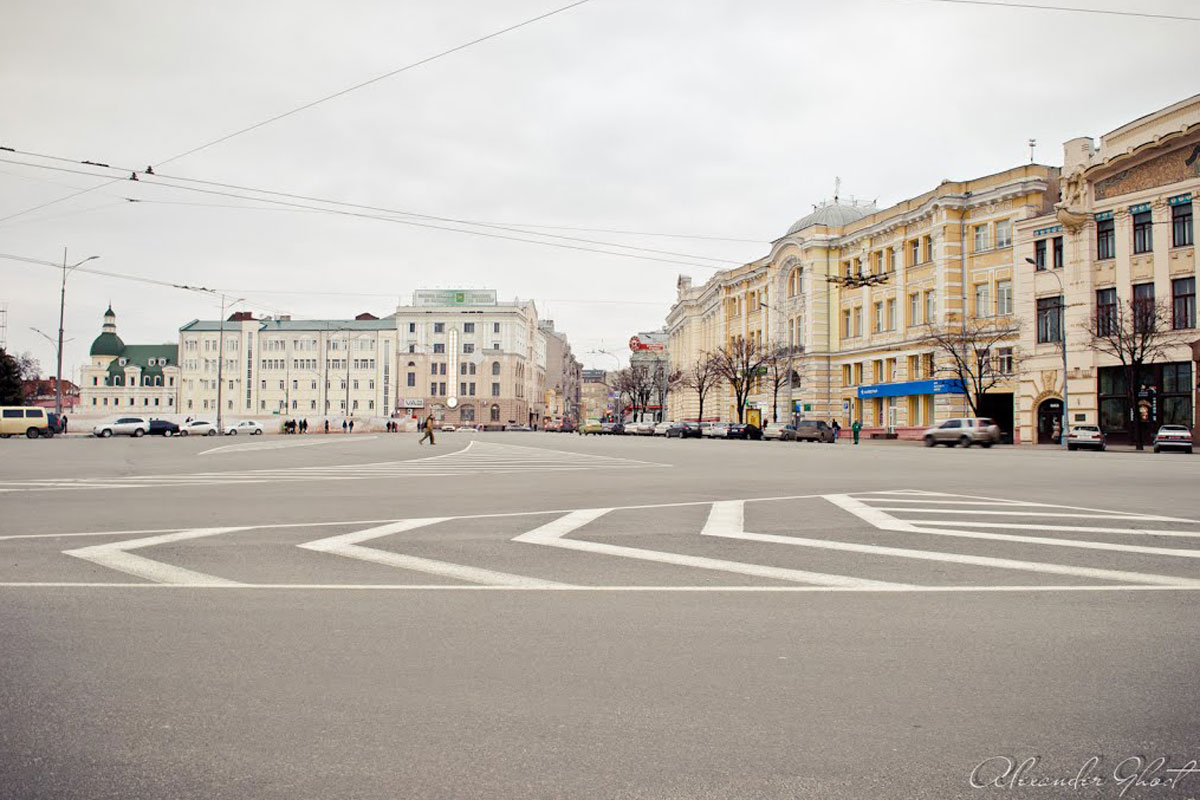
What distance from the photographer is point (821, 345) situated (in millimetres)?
68625

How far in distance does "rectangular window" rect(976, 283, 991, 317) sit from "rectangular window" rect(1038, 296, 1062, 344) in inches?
211

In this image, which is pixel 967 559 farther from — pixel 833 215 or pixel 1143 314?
pixel 833 215

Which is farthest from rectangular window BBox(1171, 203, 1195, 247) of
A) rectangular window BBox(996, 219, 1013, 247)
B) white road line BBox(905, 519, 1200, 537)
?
white road line BBox(905, 519, 1200, 537)

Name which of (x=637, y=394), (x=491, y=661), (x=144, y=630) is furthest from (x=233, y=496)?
(x=637, y=394)

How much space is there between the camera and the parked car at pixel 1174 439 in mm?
35344

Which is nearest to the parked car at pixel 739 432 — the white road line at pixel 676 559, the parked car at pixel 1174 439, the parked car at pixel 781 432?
the parked car at pixel 781 432

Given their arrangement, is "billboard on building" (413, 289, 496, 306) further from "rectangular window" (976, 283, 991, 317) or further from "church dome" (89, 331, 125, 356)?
"rectangular window" (976, 283, 991, 317)

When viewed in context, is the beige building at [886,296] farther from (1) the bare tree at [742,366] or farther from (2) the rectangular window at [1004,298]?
(1) the bare tree at [742,366]

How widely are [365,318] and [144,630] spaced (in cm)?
14484

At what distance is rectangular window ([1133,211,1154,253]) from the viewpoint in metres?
41.6

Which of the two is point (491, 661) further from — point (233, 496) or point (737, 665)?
point (233, 496)

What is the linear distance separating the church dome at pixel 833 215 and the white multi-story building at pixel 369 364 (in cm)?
6695

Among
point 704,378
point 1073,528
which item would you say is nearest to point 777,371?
point 704,378

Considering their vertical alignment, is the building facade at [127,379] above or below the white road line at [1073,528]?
above
